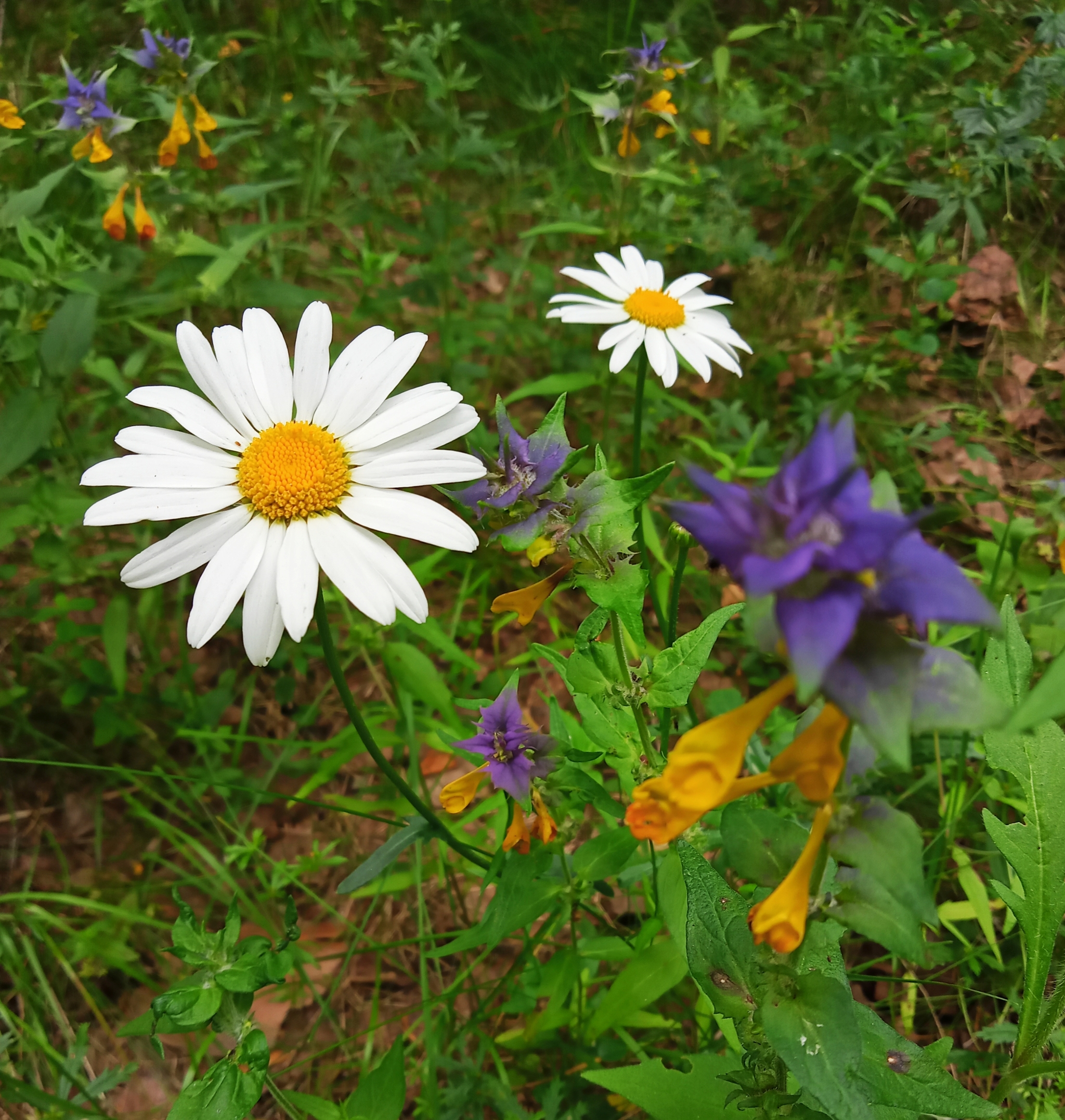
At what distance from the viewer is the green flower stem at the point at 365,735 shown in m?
1.20

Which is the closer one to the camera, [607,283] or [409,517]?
[409,517]

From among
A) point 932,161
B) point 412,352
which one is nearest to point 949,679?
point 412,352

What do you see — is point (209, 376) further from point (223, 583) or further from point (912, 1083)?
point (912, 1083)

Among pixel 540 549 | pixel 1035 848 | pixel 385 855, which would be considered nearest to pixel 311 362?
pixel 540 549

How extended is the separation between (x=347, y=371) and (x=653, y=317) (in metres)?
1.12

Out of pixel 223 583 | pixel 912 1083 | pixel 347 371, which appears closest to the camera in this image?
pixel 912 1083

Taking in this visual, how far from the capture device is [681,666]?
1255 millimetres

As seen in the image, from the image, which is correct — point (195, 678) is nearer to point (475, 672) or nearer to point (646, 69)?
point (475, 672)

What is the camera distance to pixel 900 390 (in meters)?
3.23

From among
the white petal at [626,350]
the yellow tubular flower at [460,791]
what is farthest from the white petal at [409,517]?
the white petal at [626,350]

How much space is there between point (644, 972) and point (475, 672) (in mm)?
1259

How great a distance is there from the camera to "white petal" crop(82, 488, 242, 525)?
1150mm

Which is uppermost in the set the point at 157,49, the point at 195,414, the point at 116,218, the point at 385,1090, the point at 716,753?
the point at 157,49

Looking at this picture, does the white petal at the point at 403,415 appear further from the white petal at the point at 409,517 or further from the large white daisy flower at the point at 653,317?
the large white daisy flower at the point at 653,317
